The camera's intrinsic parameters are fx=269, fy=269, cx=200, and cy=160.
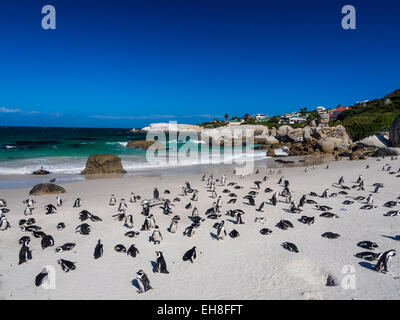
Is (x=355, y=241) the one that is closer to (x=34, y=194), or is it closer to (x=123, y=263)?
(x=123, y=263)

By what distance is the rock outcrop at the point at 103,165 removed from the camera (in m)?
22.5

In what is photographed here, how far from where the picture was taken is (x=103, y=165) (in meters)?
22.7

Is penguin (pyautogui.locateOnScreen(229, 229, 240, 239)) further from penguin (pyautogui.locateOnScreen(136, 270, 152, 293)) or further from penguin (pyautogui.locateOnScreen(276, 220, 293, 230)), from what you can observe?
penguin (pyautogui.locateOnScreen(136, 270, 152, 293))

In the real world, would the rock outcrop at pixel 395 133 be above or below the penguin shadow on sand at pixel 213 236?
above

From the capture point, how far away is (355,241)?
8289 millimetres

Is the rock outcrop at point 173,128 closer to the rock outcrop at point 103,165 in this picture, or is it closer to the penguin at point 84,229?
the rock outcrop at point 103,165

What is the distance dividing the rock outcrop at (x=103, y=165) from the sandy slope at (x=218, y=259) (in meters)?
9.85

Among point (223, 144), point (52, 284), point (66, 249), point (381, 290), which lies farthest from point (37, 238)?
point (223, 144)

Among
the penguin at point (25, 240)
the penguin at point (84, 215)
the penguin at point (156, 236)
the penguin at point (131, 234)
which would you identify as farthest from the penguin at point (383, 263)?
the penguin at point (84, 215)

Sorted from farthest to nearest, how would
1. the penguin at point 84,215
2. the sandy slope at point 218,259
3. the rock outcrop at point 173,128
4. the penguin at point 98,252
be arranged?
the rock outcrop at point 173,128 < the penguin at point 84,215 < the penguin at point 98,252 < the sandy slope at point 218,259

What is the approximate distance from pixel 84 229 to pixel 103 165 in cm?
1417

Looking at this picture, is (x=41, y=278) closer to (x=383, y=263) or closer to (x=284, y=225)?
(x=284, y=225)

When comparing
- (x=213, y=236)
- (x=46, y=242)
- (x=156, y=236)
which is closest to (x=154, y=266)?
(x=156, y=236)
